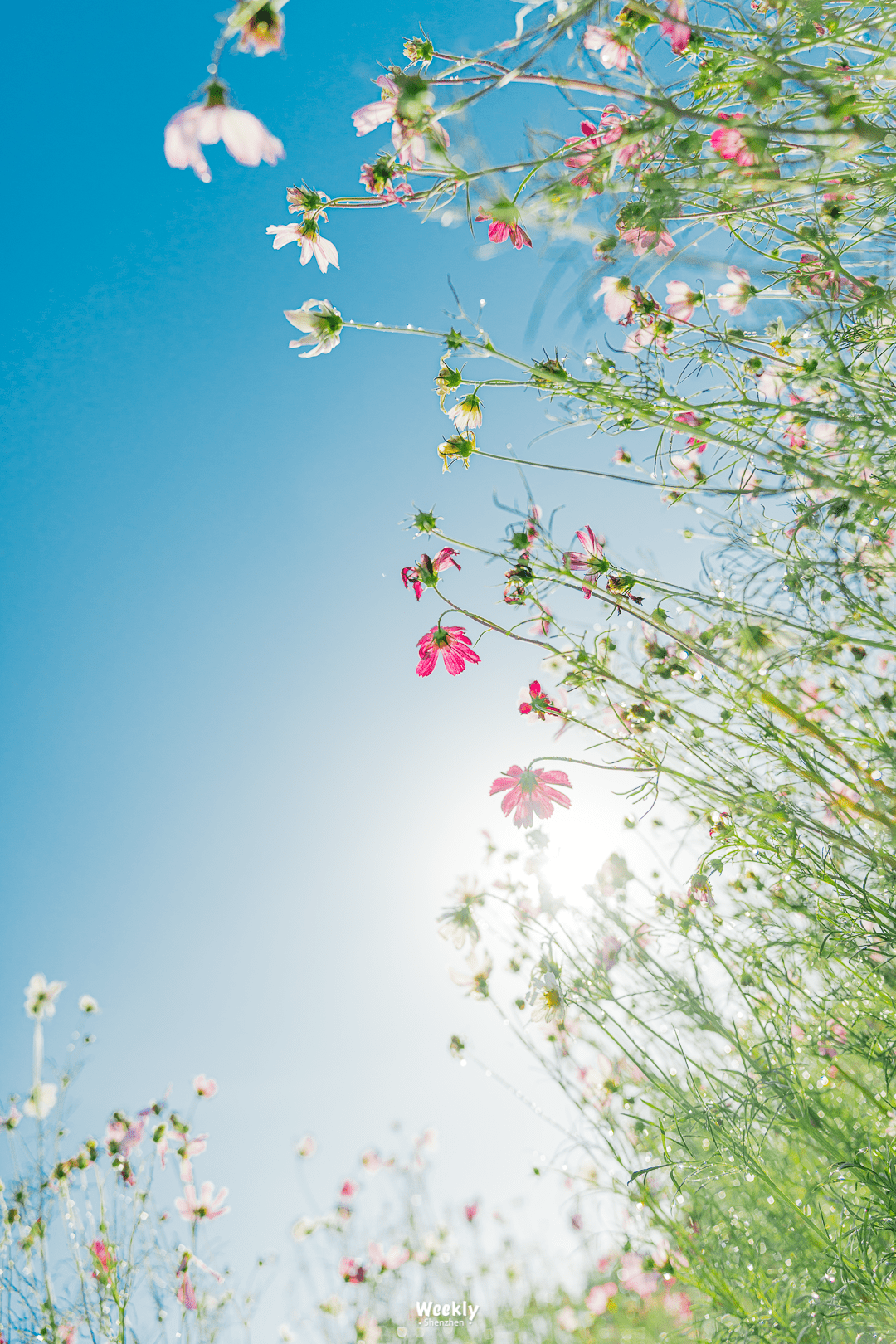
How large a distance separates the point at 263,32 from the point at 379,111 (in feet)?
0.88

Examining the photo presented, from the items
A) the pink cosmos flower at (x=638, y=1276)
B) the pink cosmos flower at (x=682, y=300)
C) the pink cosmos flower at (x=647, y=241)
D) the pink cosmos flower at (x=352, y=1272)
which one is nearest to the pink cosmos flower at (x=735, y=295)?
the pink cosmos flower at (x=682, y=300)

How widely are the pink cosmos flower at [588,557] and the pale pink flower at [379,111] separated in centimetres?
50

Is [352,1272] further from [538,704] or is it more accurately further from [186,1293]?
[538,704]

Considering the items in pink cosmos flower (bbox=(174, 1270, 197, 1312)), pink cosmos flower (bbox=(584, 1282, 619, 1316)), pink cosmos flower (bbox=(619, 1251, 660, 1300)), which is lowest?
pink cosmos flower (bbox=(584, 1282, 619, 1316))

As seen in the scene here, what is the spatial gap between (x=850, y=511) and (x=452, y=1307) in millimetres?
3038

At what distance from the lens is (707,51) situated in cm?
70

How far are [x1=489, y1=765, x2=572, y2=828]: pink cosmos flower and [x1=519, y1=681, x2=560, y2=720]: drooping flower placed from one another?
0.09 metres

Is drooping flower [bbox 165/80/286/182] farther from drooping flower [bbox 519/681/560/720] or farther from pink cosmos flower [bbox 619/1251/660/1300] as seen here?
pink cosmos flower [bbox 619/1251/660/1300]

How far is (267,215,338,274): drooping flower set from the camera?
805 millimetres

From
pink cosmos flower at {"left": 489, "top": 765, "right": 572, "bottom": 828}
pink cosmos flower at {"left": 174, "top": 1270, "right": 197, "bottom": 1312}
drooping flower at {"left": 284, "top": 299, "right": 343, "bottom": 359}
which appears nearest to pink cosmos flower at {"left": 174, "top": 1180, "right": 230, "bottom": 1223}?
pink cosmos flower at {"left": 174, "top": 1270, "right": 197, "bottom": 1312}

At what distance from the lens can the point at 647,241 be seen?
72cm

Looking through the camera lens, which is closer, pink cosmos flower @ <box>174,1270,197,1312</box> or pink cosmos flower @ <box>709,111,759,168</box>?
pink cosmos flower @ <box>709,111,759,168</box>

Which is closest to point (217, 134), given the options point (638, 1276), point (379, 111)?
point (379, 111)

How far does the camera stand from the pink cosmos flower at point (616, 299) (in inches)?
32.5
